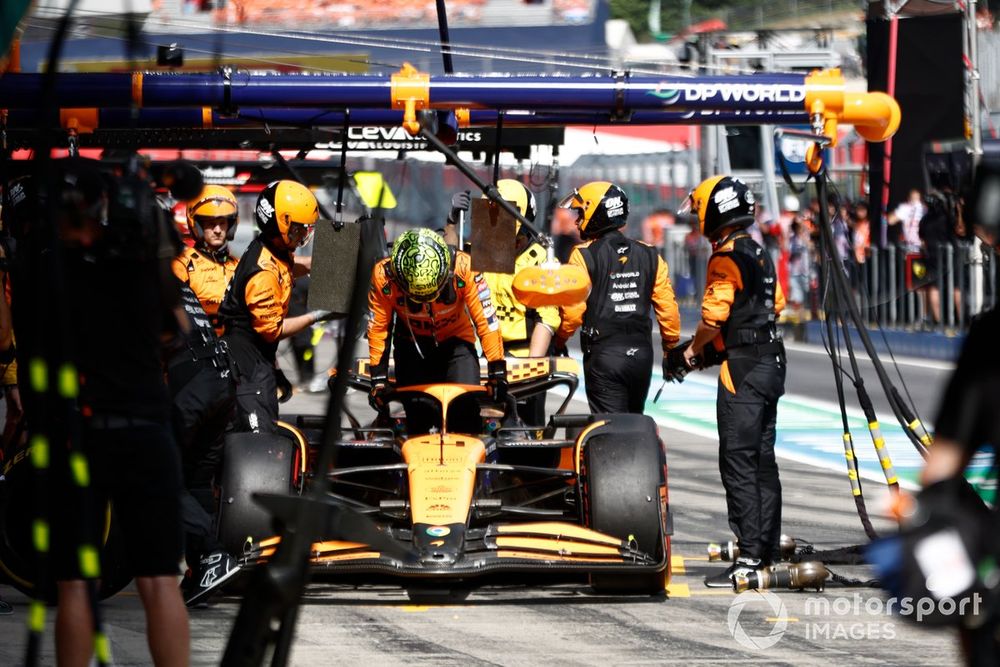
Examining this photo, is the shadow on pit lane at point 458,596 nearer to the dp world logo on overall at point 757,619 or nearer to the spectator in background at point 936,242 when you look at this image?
the dp world logo on overall at point 757,619

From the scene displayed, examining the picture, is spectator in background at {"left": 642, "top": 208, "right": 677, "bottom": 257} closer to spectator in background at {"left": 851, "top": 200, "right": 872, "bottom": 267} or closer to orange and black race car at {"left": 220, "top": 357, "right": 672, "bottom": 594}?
spectator in background at {"left": 851, "top": 200, "right": 872, "bottom": 267}

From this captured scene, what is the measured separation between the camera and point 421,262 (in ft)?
26.8

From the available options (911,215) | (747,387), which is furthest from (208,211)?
(911,215)

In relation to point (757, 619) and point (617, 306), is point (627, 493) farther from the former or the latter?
point (617, 306)

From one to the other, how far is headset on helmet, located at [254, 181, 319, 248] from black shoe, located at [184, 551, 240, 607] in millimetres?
2028

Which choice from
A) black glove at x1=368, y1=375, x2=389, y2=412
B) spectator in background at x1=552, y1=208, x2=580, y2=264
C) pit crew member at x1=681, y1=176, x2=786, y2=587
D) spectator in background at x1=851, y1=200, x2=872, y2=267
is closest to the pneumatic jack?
pit crew member at x1=681, y1=176, x2=786, y2=587

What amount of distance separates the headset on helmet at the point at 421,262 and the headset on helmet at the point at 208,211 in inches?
59.7

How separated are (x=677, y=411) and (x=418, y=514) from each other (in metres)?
9.14

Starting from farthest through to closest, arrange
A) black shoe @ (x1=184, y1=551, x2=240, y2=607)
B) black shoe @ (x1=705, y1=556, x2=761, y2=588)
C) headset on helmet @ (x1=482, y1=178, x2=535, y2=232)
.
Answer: headset on helmet @ (x1=482, y1=178, x2=535, y2=232)
black shoe @ (x1=705, y1=556, x2=761, y2=588)
black shoe @ (x1=184, y1=551, x2=240, y2=607)

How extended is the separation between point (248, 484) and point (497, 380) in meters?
1.53

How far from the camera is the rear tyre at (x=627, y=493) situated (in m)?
7.43

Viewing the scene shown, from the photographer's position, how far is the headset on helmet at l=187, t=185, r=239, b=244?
9266 millimetres

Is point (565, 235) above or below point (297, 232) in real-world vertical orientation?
below

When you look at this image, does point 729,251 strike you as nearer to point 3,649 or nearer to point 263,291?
point 263,291
